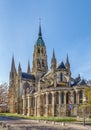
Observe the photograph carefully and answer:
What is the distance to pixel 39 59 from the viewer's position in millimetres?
135750

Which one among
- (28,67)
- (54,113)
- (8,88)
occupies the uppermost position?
(28,67)

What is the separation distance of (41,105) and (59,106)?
9246mm

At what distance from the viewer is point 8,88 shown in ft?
456

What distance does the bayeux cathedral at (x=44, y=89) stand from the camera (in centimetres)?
9050

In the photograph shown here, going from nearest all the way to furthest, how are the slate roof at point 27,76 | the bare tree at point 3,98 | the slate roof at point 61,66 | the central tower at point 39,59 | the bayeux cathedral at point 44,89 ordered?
1. the bayeux cathedral at point 44,89
2. the slate roof at point 61,66
3. the slate roof at point 27,76
4. the central tower at point 39,59
5. the bare tree at point 3,98

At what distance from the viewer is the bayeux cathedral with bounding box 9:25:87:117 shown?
90.5m

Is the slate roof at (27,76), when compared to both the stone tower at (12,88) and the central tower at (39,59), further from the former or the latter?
the stone tower at (12,88)

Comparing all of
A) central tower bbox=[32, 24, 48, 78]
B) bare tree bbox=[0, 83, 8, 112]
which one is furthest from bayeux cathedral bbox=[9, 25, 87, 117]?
bare tree bbox=[0, 83, 8, 112]

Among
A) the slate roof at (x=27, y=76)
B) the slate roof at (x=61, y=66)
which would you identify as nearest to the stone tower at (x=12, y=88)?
the slate roof at (x=27, y=76)

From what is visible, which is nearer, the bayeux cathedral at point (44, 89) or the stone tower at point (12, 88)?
the bayeux cathedral at point (44, 89)

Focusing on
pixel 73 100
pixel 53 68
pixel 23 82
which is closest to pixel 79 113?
pixel 73 100

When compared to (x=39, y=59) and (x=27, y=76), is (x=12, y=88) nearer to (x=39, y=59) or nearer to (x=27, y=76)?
(x=27, y=76)

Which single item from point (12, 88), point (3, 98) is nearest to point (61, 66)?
point (12, 88)

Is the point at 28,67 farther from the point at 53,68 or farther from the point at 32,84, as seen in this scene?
the point at 53,68
